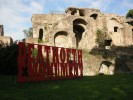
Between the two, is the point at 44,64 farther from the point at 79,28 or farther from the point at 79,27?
the point at 79,28

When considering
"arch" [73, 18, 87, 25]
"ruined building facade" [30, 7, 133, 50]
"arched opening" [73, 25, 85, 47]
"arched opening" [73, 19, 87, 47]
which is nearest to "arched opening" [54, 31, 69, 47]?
"ruined building facade" [30, 7, 133, 50]

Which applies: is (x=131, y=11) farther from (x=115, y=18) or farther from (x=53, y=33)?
(x=53, y=33)

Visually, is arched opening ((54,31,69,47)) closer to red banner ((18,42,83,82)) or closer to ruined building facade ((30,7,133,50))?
ruined building facade ((30,7,133,50))

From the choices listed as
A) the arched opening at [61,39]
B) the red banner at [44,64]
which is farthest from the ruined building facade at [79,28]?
the red banner at [44,64]

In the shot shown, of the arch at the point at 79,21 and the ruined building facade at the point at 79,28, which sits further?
the arch at the point at 79,21

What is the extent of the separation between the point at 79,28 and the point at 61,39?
5812mm

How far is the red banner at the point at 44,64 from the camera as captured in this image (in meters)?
13.0

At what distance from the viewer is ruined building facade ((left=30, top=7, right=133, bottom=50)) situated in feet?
116

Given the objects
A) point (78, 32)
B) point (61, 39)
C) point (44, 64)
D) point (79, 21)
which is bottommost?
point (44, 64)

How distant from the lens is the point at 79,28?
40.5 metres

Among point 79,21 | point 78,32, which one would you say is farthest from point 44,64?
point 78,32

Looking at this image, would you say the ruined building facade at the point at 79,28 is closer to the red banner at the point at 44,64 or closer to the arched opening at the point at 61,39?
the arched opening at the point at 61,39

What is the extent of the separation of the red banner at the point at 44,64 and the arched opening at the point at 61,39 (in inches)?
713

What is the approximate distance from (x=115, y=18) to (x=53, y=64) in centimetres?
3140
